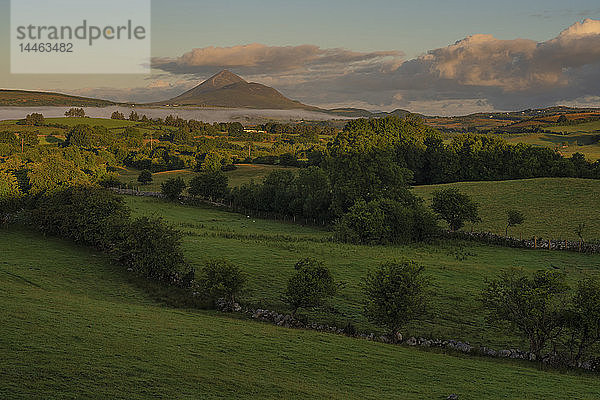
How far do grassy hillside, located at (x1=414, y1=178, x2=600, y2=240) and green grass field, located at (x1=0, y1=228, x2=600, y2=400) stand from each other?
45854 millimetres

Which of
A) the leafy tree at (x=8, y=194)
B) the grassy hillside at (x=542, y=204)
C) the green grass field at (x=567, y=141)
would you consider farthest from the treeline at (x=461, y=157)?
the leafy tree at (x=8, y=194)

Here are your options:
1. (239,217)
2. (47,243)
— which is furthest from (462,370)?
(239,217)

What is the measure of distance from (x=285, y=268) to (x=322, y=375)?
23.2m

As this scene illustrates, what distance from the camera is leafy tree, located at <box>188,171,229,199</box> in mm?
93750

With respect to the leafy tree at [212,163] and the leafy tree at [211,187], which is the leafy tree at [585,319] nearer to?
the leafy tree at [211,187]

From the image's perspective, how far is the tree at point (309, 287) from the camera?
3153cm

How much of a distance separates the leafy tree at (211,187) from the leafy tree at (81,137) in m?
93.5

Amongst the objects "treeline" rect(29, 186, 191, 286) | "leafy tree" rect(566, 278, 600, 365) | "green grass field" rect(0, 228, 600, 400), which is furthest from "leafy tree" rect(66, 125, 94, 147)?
"leafy tree" rect(566, 278, 600, 365)

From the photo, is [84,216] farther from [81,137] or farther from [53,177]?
[81,137]

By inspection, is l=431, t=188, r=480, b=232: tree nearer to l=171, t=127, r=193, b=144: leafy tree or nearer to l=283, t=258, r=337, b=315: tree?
l=283, t=258, r=337, b=315: tree

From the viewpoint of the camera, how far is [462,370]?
2280 cm

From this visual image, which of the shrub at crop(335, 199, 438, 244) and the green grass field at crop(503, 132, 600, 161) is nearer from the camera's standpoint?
the shrub at crop(335, 199, 438, 244)

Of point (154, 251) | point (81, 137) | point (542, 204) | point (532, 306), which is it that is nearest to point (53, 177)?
point (154, 251)

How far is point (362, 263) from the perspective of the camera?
152ft
